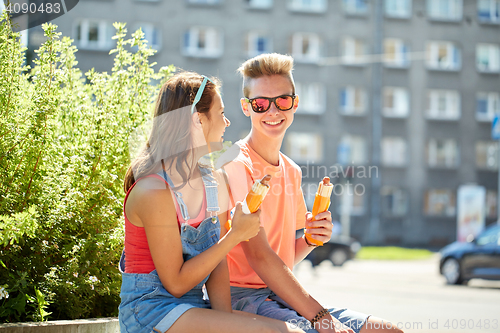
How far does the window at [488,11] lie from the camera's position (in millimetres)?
33281

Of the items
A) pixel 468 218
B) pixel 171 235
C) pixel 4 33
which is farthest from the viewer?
pixel 468 218

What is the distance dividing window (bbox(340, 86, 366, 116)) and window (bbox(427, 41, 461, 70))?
5041mm

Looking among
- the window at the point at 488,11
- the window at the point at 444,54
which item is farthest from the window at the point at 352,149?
the window at the point at 488,11

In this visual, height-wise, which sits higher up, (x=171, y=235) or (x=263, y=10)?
(x=263, y=10)

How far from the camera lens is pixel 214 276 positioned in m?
2.42

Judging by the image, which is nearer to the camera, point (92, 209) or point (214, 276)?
point (214, 276)

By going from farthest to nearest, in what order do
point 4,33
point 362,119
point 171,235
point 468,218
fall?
point 362,119 < point 468,218 < point 4,33 < point 171,235

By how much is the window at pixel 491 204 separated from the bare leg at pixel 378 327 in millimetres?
33471

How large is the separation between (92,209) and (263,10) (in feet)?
93.4

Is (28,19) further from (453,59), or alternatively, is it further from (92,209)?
(453,59)

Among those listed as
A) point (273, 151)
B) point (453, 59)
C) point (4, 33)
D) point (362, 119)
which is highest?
point (453, 59)

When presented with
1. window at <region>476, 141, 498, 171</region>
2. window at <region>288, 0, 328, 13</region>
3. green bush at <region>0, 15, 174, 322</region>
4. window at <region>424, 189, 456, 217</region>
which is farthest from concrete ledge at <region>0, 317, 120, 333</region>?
window at <region>476, 141, 498, 171</region>

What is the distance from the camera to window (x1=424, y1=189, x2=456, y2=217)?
32406 millimetres

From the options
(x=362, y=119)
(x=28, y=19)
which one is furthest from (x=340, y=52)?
(x=28, y=19)
